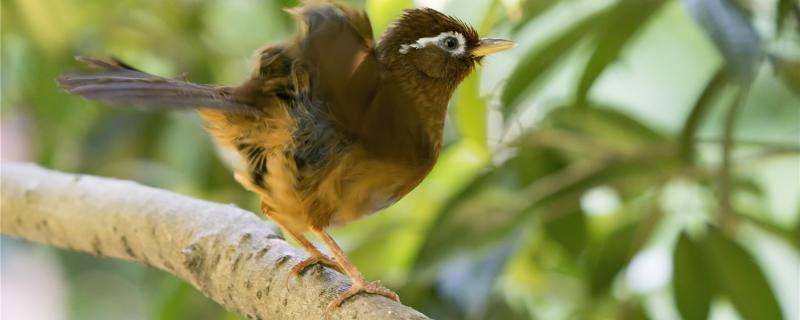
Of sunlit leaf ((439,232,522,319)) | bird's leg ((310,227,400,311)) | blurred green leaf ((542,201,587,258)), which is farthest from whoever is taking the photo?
blurred green leaf ((542,201,587,258))

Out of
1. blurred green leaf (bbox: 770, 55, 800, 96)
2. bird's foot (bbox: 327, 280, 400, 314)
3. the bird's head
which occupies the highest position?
the bird's head

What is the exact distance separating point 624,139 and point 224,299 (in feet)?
4.02

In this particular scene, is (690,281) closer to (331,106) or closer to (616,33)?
(616,33)

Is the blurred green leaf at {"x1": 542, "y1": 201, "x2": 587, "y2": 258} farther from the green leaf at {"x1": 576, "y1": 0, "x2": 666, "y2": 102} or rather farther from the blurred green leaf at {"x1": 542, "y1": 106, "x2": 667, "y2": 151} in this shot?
the green leaf at {"x1": 576, "y1": 0, "x2": 666, "y2": 102}

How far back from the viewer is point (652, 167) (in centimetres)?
238

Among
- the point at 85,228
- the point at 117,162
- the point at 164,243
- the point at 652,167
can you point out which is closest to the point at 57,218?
the point at 85,228

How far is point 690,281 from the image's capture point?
7.20 ft

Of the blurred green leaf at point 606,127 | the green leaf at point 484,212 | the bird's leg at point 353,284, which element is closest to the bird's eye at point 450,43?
the bird's leg at point 353,284

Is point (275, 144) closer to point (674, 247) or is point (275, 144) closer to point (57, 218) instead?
point (57, 218)

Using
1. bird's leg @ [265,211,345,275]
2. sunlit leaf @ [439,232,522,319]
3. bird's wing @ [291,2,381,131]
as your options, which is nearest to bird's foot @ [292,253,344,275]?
bird's leg @ [265,211,345,275]

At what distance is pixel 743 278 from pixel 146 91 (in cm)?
134

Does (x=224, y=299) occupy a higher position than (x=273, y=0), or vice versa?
(x=273, y=0)

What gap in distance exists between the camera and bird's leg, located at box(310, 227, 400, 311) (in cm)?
149

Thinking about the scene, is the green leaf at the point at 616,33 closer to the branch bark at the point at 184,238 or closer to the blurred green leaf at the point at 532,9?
the blurred green leaf at the point at 532,9
